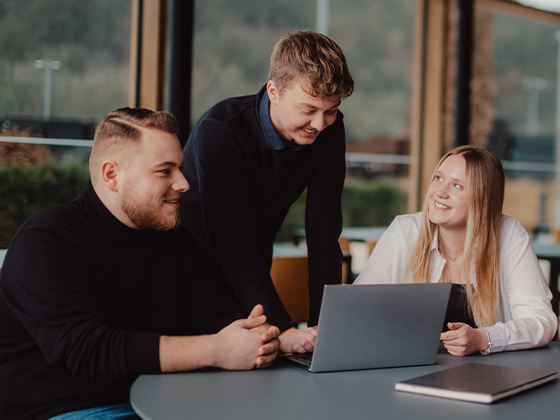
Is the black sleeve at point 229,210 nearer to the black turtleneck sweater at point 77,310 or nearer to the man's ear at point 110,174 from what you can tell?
the black turtleneck sweater at point 77,310

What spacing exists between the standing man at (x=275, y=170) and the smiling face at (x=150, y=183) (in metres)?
0.35

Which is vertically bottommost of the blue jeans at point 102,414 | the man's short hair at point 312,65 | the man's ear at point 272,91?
the blue jeans at point 102,414

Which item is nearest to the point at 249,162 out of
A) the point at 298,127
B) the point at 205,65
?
the point at 298,127

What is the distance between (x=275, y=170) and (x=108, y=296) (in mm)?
734

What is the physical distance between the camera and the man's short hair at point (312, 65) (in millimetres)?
1756

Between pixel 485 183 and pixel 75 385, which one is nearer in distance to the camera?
pixel 75 385

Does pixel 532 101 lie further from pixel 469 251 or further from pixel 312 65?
pixel 312 65

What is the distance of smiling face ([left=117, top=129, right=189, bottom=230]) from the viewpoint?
1.56 m

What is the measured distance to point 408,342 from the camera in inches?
61.0

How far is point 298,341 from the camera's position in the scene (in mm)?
1658


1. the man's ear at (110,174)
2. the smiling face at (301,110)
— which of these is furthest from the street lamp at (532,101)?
the man's ear at (110,174)

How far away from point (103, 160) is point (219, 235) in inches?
18.6

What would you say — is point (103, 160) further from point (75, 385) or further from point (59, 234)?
point (75, 385)

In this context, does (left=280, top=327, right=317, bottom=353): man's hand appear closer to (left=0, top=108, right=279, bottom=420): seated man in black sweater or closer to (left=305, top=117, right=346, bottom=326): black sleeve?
(left=0, top=108, right=279, bottom=420): seated man in black sweater
